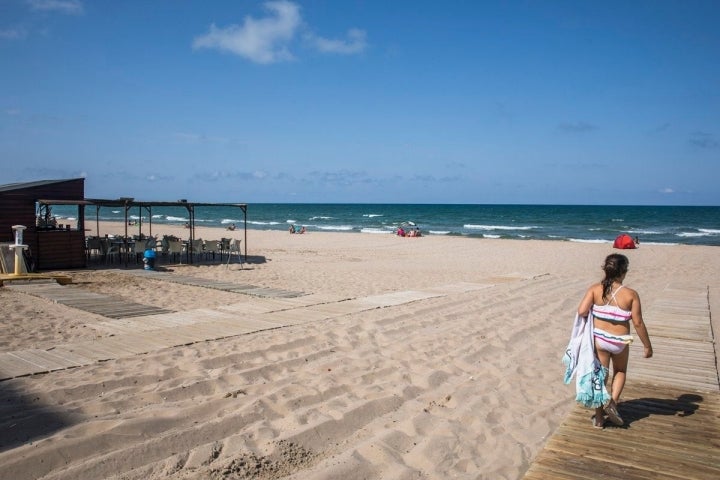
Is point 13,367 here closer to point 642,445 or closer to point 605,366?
point 605,366

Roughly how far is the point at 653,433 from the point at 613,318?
0.75 meters

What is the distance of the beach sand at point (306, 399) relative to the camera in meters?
3.19

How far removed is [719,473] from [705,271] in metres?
15.5

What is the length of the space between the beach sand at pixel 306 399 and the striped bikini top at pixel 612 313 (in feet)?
3.22

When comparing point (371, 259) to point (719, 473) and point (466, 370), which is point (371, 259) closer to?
point (466, 370)

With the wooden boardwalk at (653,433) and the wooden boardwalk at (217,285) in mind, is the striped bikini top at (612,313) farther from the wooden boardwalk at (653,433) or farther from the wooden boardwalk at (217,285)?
the wooden boardwalk at (217,285)

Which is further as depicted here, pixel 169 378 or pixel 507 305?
pixel 507 305

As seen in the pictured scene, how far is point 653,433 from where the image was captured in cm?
338

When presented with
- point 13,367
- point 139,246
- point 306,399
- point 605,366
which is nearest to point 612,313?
point 605,366

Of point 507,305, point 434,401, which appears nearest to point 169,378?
point 434,401

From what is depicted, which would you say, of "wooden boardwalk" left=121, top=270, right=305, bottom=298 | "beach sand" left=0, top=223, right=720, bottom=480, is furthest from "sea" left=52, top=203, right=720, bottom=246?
"beach sand" left=0, top=223, right=720, bottom=480

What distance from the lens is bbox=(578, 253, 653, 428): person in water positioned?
346cm

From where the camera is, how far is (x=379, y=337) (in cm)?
627

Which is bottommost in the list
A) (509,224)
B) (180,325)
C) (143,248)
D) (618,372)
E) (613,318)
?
(180,325)
